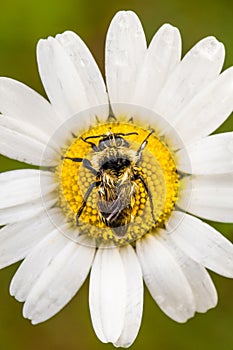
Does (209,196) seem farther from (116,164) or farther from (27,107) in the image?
(27,107)

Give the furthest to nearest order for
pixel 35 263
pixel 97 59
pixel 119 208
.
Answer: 1. pixel 97 59
2. pixel 35 263
3. pixel 119 208

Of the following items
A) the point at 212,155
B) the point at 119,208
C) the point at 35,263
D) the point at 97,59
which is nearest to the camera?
the point at 119,208

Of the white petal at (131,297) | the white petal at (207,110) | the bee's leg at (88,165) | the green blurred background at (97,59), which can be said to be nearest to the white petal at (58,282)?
the white petal at (131,297)

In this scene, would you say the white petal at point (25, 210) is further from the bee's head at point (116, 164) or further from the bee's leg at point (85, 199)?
the bee's head at point (116, 164)

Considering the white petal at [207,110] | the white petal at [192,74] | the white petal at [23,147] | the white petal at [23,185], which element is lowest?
the white petal at [23,185]

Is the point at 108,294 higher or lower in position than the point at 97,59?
lower

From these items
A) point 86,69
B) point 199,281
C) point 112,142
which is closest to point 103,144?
point 112,142
